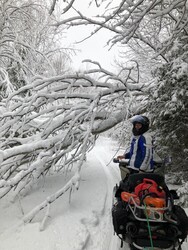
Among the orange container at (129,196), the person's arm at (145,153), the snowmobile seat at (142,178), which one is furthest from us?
the person's arm at (145,153)

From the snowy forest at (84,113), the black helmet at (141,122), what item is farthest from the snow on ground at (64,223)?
the black helmet at (141,122)

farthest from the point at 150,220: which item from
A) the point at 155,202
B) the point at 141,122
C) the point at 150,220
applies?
the point at 141,122

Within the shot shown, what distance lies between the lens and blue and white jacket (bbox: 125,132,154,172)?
5.93 metres

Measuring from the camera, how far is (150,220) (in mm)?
4266

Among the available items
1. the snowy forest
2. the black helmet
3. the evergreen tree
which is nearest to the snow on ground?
the snowy forest

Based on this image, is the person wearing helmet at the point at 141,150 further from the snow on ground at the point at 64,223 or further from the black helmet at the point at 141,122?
the snow on ground at the point at 64,223

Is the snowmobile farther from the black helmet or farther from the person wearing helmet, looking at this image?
the black helmet

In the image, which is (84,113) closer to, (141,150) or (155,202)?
(141,150)

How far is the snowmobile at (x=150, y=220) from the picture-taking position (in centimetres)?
427

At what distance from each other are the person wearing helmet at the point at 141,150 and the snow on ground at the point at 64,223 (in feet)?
4.16

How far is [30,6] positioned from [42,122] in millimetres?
8951

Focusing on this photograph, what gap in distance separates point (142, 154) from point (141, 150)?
0.09m

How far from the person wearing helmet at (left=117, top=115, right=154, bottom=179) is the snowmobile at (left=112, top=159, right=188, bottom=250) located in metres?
1.27

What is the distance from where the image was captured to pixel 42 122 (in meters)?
8.73
